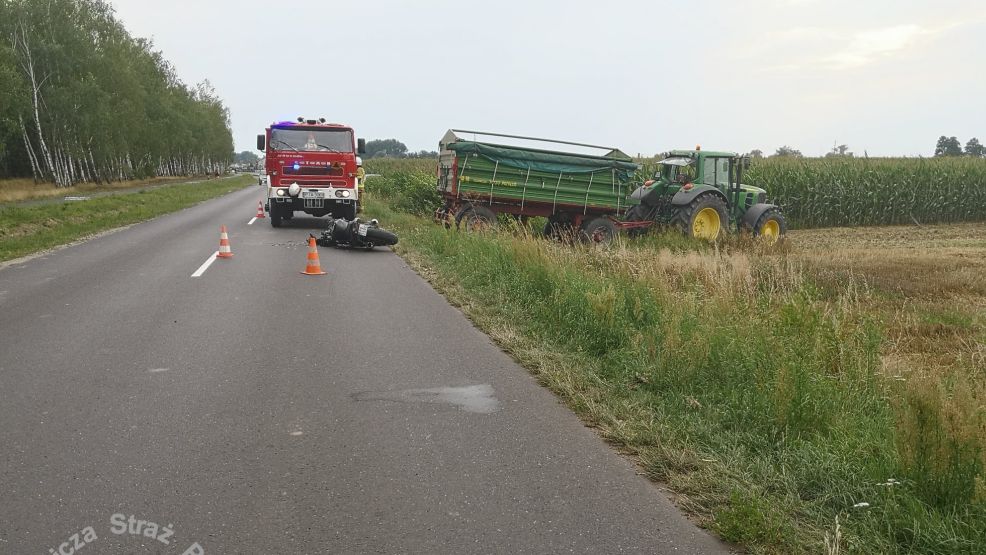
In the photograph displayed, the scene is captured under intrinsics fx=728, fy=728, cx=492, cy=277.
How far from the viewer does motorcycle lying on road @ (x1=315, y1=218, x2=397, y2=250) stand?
15.3m

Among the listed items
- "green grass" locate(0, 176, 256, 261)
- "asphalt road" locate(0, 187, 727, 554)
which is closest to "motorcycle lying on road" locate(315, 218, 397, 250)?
"green grass" locate(0, 176, 256, 261)

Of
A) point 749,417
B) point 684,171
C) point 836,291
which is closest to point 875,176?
point 684,171

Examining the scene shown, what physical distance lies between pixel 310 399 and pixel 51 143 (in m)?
48.8

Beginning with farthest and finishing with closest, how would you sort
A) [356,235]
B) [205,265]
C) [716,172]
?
1. [716,172]
2. [356,235]
3. [205,265]

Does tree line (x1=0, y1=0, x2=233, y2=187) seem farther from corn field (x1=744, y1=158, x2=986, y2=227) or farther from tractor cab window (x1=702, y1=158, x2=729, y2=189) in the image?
corn field (x1=744, y1=158, x2=986, y2=227)

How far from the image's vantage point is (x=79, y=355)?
21.6ft

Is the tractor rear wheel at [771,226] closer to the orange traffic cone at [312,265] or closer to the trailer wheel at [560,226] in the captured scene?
the trailer wheel at [560,226]

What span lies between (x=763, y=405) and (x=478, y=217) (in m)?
12.0

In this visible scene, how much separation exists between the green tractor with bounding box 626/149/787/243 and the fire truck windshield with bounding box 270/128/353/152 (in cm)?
785

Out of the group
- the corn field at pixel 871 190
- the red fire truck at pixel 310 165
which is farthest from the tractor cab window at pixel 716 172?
the red fire truck at pixel 310 165

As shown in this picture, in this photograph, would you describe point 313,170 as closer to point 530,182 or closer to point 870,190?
point 530,182

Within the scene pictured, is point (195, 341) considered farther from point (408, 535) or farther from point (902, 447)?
point (902, 447)

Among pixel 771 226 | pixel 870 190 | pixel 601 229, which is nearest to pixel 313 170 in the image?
pixel 601 229

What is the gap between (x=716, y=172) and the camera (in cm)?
1767
